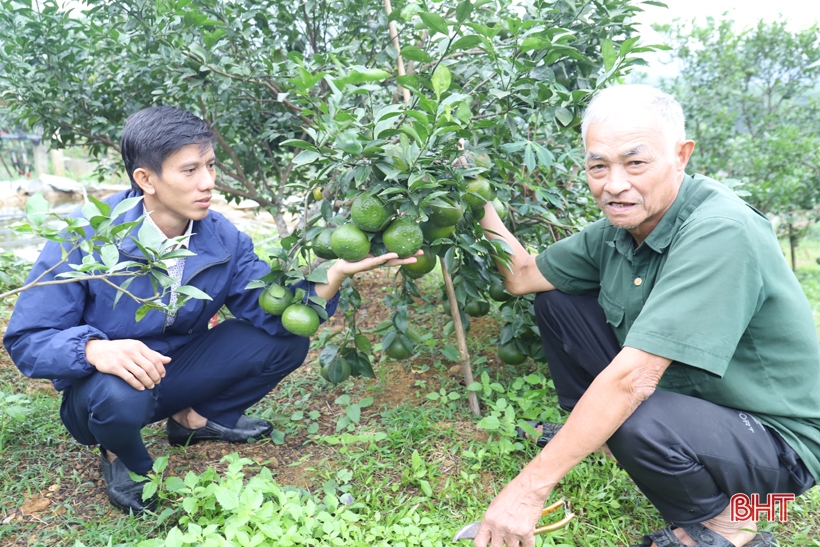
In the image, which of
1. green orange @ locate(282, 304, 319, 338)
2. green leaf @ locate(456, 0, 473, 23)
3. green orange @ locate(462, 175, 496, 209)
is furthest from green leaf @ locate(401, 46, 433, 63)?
green orange @ locate(282, 304, 319, 338)

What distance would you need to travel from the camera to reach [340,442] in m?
2.29

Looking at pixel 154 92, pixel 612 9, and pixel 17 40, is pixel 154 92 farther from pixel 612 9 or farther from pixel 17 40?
pixel 612 9

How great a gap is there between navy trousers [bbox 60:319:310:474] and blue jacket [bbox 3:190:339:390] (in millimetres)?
50

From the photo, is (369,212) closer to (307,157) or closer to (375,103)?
(307,157)

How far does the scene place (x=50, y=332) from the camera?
5.91ft

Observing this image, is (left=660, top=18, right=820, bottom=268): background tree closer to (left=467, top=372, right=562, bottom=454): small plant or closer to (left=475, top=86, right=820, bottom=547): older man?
(left=467, top=372, right=562, bottom=454): small plant

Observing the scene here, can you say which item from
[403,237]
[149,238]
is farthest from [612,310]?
[149,238]

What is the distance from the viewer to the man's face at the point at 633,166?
1.62 meters

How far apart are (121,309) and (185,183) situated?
1.47 feet

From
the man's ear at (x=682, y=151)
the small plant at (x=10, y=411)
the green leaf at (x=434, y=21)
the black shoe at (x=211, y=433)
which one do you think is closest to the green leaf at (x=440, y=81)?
the green leaf at (x=434, y=21)

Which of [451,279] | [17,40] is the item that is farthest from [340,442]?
[17,40]

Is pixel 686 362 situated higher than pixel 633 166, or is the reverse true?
pixel 633 166

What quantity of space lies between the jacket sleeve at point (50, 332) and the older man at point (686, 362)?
1.23 m

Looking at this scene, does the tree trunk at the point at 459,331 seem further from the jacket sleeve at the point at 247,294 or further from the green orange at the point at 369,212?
the green orange at the point at 369,212
